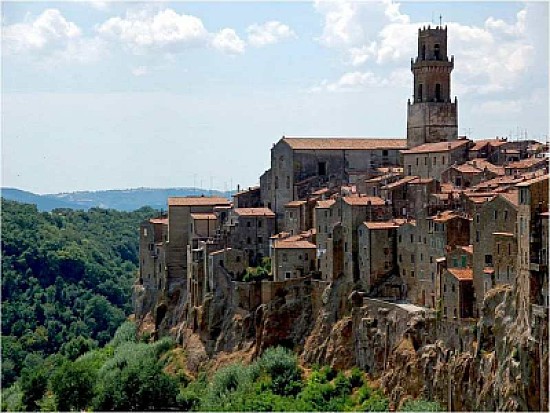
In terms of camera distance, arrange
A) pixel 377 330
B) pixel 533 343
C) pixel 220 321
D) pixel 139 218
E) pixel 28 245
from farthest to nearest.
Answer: pixel 139 218 < pixel 28 245 < pixel 220 321 < pixel 377 330 < pixel 533 343

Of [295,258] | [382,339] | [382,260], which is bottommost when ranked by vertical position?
[382,339]

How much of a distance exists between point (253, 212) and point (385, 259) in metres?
15.1

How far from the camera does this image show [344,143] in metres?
80.8

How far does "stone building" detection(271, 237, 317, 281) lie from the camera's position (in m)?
68.4

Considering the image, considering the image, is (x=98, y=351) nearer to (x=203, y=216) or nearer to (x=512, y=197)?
(x=203, y=216)

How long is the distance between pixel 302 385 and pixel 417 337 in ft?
30.6

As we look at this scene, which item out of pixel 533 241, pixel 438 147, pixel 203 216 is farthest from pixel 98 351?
pixel 533 241

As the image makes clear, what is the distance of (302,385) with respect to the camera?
6400 cm

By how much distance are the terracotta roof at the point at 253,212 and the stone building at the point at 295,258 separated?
6.61 meters

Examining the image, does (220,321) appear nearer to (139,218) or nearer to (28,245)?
(28,245)

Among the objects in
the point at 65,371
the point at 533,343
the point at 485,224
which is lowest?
the point at 65,371

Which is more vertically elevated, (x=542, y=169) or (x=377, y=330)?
(x=542, y=169)

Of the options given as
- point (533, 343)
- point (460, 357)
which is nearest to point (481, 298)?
point (460, 357)

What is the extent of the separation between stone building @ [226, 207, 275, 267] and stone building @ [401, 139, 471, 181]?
31.9 ft
